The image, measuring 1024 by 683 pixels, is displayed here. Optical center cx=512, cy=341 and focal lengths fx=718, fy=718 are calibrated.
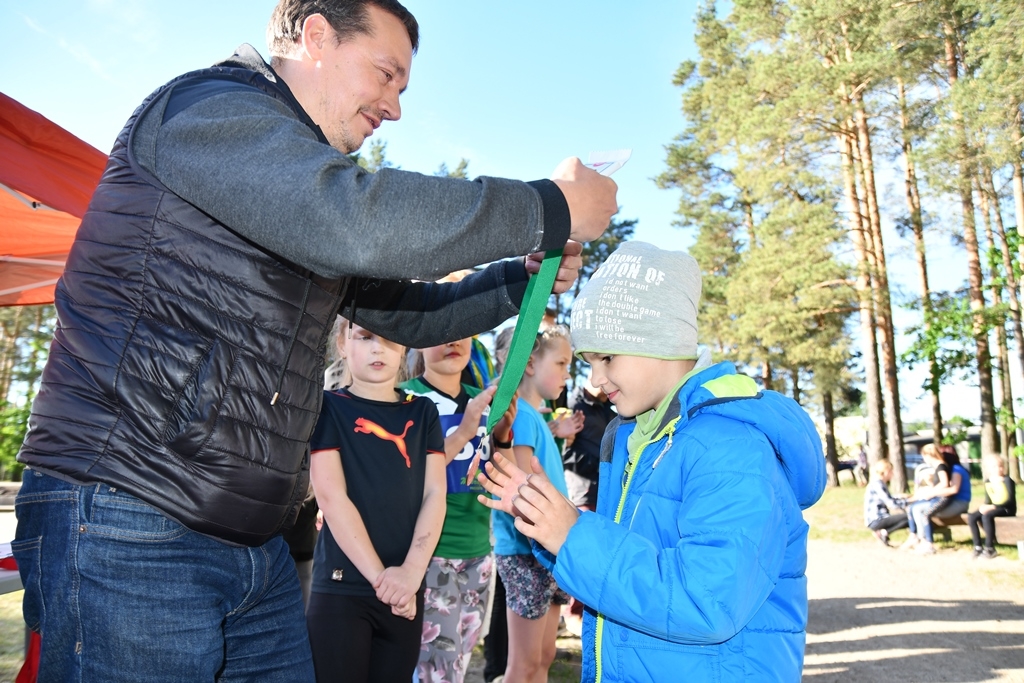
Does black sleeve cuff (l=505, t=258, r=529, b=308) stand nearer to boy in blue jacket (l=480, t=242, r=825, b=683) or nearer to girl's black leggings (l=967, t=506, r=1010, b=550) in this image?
boy in blue jacket (l=480, t=242, r=825, b=683)

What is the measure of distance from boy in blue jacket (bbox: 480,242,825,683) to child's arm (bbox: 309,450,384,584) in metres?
0.91

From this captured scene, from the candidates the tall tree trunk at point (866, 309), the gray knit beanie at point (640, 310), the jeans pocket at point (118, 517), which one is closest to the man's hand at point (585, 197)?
the gray knit beanie at point (640, 310)

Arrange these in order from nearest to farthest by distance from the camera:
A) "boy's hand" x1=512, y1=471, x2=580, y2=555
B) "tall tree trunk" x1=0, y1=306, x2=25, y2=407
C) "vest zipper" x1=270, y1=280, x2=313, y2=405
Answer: "vest zipper" x1=270, y1=280, x2=313, y2=405, "boy's hand" x1=512, y1=471, x2=580, y2=555, "tall tree trunk" x1=0, y1=306, x2=25, y2=407

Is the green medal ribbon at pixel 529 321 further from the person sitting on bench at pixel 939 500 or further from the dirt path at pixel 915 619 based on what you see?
the person sitting on bench at pixel 939 500

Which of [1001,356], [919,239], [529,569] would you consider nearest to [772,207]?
[919,239]

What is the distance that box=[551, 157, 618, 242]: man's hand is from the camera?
1425 millimetres

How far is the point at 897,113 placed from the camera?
21.5 metres

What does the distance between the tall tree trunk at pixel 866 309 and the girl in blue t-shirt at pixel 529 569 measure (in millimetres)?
16644

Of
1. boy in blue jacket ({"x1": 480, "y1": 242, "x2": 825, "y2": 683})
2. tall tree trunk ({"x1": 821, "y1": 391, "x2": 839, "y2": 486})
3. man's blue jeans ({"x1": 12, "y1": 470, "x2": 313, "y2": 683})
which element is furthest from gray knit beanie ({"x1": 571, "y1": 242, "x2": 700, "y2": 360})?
tall tree trunk ({"x1": 821, "y1": 391, "x2": 839, "y2": 486})

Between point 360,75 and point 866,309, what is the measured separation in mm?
20996

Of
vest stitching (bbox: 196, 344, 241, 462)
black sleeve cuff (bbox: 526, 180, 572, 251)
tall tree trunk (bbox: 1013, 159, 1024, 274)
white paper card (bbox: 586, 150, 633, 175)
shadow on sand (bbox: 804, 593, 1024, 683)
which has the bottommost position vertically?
shadow on sand (bbox: 804, 593, 1024, 683)

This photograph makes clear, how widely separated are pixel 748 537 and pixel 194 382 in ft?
3.81

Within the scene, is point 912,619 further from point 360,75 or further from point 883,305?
point 883,305

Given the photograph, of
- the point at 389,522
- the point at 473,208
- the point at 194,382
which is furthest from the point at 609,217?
the point at 389,522
